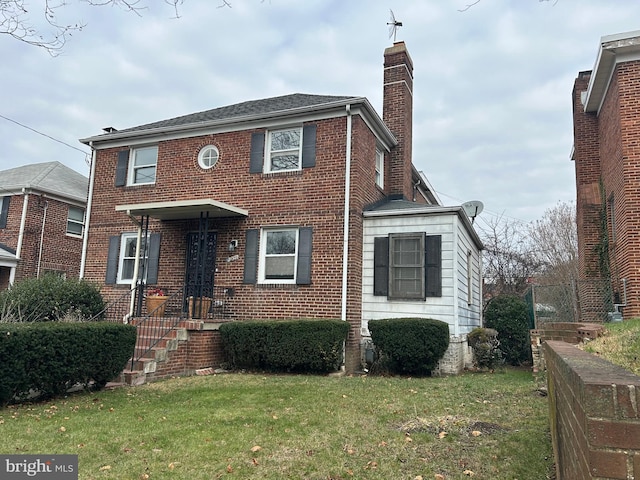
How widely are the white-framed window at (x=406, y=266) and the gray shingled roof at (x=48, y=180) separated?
14943 mm

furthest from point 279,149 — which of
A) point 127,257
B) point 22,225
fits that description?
point 22,225

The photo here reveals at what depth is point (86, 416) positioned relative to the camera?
19.0 ft

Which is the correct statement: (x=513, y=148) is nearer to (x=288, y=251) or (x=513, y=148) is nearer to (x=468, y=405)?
(x=288, y=251)

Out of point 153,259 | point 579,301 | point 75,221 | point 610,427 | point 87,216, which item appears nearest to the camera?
point 610,427

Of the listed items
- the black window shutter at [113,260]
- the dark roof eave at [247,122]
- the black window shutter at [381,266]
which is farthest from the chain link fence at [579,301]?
the black window shutter at [113,260]

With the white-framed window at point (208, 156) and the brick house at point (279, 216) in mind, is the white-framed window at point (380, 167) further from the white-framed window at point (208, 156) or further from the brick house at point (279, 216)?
the white-framed window at point (208, 156)

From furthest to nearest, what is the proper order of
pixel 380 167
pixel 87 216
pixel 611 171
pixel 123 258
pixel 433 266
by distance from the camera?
1. pixel 87 216
2. pixel 123 258
3. pixel 380 167
4. pixel 611 171
5. pixel 433 266

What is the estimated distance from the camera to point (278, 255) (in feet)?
38.2

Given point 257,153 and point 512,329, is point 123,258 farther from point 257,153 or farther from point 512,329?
point 512,329

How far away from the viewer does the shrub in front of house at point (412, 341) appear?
31.4 ft

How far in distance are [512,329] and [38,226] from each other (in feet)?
58.8

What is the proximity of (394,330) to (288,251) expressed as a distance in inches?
132

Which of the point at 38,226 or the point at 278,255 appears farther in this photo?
the point at 38,226

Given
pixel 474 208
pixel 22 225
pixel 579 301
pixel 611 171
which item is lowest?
pixel 579 301
